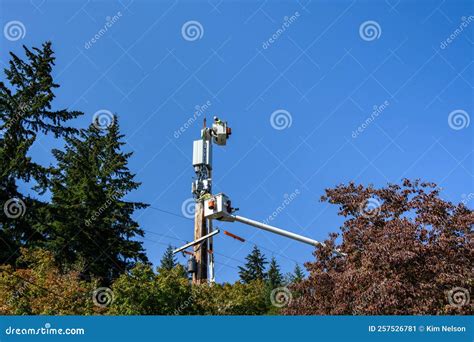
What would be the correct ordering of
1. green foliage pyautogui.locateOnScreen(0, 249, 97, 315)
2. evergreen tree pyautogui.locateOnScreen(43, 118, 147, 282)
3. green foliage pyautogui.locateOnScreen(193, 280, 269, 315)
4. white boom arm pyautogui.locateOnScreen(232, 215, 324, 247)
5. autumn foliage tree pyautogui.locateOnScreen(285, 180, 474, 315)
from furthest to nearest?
evergreen tree pyautogui.locateOnScreen(43, 118, 147, 282) → green foliage pyautogui.locateOnScreen(193, 280, 269, 315) → green foliage pyautogui.locateOnScreen(0, 249, 97, 315) → white boom arm pyautogui.locateOnScreen(232, 215, 324, 247) → autumn foliage tree pyautogui.locateOnScreen(285, 180, 474, 315)

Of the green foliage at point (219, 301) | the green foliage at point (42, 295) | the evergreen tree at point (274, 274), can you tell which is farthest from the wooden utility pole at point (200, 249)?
the evergreen tree at point (274, 274)

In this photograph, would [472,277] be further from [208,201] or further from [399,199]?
[208,201]

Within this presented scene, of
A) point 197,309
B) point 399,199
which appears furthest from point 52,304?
point 399,199

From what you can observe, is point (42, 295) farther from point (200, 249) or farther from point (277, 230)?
point (277, 230)

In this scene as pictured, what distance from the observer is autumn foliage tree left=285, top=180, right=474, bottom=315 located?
11156 millimetres

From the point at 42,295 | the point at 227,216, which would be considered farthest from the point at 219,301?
the point at 42,295

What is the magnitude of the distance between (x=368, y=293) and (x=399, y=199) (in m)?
3.83

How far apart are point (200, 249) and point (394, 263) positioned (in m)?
6.13

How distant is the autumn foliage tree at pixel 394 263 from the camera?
11.2 metres

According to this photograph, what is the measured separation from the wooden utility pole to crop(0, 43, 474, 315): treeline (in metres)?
1.60

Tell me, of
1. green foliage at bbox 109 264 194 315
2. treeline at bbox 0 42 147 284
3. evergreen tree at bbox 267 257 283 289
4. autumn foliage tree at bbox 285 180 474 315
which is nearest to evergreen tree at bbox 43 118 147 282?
treeline at bbox 0 42 147 284

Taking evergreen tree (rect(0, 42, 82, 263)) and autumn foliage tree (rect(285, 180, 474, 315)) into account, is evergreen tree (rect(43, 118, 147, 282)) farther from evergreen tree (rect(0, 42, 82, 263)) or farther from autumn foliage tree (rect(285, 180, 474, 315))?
autumn foliage tree (rect(285, 180, 474, 315))

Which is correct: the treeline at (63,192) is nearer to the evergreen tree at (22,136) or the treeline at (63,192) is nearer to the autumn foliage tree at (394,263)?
the evergreen tree at (22,136)

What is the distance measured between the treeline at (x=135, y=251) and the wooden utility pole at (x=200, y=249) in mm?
1605
